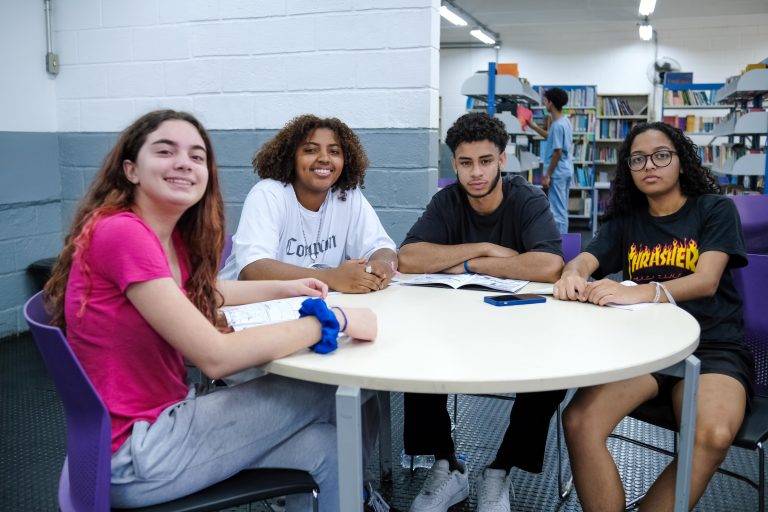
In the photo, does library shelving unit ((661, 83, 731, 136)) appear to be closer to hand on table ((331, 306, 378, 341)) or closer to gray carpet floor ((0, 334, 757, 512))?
gray carpet floor ((0, 334, 757, 512))

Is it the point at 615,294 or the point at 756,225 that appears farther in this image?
the point at 756,225

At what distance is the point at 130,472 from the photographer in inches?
45.8

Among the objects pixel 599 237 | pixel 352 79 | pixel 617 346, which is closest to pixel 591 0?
pixel 352 79

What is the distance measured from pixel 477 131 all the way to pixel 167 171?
120 cm

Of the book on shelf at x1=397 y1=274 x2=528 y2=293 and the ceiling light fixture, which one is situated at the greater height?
the ceiling light fixture

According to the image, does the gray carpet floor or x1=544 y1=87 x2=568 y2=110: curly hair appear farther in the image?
x1=544 y1=87 x2=568 y2=110: curly hair

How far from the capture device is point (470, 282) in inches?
76.1

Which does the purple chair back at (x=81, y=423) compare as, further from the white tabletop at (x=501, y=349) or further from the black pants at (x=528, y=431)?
the black pants at (x=528, y=431)

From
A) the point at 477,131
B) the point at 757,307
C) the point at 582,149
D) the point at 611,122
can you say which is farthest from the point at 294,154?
the point at 611,122

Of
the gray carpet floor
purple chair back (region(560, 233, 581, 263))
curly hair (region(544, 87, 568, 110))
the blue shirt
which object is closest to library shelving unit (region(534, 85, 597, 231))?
the blue shirt

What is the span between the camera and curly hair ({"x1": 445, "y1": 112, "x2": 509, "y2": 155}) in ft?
7.38

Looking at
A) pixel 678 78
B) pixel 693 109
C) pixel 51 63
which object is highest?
pixel 678 78

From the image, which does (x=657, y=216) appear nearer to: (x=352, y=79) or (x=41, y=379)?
(x=352, y=79)

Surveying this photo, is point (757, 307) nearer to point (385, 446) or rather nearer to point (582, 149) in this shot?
point (385, 446)
